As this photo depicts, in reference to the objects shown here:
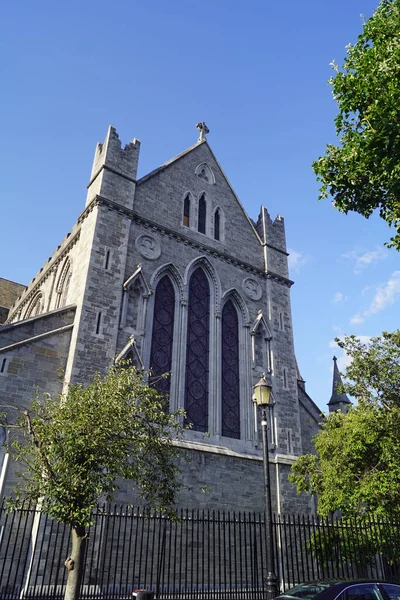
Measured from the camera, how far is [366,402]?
15.7 metres

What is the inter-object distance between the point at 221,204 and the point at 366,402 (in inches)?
456

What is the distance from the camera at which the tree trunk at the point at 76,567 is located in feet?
29.2

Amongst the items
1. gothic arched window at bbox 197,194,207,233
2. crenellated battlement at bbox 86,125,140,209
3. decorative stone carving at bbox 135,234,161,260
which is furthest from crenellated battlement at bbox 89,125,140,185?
gothic arched window at bbox 197,194,207,233

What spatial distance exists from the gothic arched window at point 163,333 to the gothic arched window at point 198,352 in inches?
33.5

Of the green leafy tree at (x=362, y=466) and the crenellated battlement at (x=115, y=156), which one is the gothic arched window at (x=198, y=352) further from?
the crenellated battlement at (x=115, y=156)

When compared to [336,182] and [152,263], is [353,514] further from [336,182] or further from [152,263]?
[152,263]

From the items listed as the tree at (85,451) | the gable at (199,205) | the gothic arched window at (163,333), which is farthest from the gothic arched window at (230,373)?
the tree at (85,451)

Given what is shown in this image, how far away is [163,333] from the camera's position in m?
17.8

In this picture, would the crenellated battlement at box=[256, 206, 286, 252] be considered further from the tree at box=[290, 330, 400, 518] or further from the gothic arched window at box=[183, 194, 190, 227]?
the tree at box=[290, 330, 400, 518]

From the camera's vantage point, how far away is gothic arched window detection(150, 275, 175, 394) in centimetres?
1700

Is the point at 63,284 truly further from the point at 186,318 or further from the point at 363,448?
the point at 363,448

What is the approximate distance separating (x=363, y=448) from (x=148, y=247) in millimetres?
10473

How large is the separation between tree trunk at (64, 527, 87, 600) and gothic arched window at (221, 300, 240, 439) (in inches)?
→ 354

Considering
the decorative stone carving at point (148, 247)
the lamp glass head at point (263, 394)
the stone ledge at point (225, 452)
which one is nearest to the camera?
the lamp glass head at point (263, 394)
